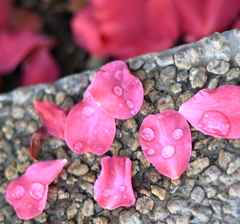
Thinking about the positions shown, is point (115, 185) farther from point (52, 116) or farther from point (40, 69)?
point (40, 69)

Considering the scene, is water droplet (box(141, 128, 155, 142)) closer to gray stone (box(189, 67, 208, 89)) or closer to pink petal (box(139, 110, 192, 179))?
pink petal (box(139, 110, 192, 179))

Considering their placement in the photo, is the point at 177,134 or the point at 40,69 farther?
the point at 40,69

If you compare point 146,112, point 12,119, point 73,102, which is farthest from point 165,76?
point 12,119

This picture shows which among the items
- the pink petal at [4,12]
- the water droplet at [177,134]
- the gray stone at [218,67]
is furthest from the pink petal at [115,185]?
the pink petal at [4,12]


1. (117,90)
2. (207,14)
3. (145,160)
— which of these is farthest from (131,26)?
(145,160)

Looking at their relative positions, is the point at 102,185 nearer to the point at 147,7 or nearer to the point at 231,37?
the point at 231,37

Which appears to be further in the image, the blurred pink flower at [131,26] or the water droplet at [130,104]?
the blurred pink flower at [131,26]

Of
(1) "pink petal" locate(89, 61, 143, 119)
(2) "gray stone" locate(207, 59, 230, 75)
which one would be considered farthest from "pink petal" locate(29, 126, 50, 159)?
(2) "gray stone" locate(207, 59, 230, 75)

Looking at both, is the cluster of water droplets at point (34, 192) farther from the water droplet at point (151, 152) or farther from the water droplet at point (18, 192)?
the water droplet at point (151, 152)
